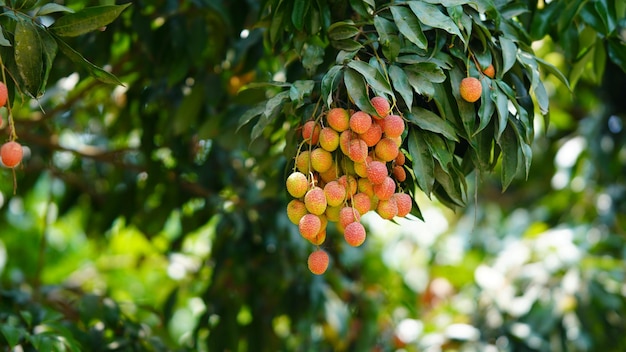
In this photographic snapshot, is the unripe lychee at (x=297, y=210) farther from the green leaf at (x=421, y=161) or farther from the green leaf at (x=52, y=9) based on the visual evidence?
the green leaf at (x=52, y=9)

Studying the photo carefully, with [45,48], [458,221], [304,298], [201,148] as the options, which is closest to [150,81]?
[201,148]

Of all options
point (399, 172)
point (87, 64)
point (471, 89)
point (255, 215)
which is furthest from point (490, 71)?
point (255, 215)

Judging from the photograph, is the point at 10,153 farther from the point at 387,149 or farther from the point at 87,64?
the point at 387,149

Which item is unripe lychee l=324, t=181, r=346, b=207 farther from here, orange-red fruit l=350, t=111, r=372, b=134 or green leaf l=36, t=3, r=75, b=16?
green leaf l=36, t=3, r=75, b=16

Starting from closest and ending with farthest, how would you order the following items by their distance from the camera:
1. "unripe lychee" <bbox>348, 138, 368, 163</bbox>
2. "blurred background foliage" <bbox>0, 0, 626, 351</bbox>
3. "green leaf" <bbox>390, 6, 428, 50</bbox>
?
"unripe lychee" <bbox>348, 138, 368, 163</bbox> < "green leaf" <bbox>390, 6, 428, 50</bbox> < "blurred background foliage" <bbox>0, 0, 626, 351</bbox>

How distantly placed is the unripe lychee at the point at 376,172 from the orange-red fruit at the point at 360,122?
0.04 meters

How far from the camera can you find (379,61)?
1.14 m

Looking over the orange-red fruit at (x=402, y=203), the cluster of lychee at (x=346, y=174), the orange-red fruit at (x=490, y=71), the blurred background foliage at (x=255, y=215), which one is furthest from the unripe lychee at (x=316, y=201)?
the orange-red fruit at (x=490, y=71)

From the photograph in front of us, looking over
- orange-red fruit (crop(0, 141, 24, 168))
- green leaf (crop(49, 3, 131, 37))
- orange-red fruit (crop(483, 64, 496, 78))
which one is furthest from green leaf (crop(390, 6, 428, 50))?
orange-red fruit (crop(0, 141, 24, 168))

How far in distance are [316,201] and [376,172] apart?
3.3 inches

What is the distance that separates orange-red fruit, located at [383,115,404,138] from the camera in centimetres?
105

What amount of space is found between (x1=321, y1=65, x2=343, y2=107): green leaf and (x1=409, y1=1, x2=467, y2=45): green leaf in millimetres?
135

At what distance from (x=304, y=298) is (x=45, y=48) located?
1246mm

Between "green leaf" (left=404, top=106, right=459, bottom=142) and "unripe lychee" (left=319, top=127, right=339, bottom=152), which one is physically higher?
"unripe lychee" (left=319, top=127, right=339, bottom=152)
